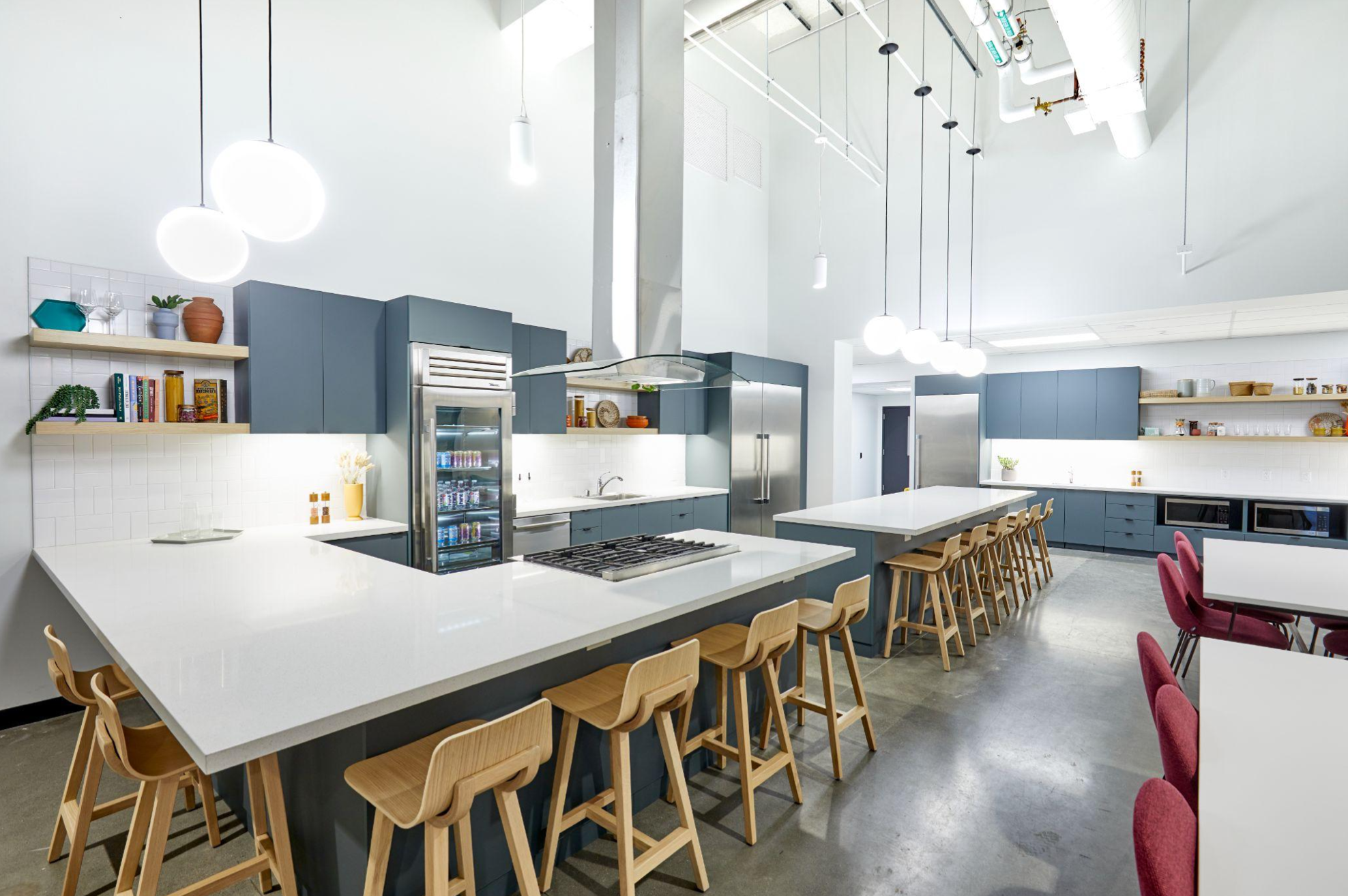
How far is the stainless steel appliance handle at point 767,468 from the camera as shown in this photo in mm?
7211

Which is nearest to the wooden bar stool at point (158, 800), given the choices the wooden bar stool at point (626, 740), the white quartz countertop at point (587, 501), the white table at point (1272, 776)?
the wooden bar stool at point (626, 740)

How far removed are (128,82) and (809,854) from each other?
5134 mm

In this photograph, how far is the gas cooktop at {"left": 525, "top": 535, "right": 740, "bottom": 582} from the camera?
256 centimetres

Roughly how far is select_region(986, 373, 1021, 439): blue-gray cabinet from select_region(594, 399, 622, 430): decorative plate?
5.54 meters

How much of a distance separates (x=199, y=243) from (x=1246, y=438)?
9613mm

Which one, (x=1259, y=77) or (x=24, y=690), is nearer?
(x=24, y=690)

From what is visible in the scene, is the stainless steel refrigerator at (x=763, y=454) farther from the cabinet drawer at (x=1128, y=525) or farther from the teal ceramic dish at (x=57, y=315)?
the teal ceramic dish at (x=57, y=315)

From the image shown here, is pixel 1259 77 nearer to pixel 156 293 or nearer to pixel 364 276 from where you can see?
pixel 364 276

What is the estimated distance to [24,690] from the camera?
3408mm

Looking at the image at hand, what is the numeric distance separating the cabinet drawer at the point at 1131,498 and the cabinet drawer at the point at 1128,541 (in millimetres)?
350

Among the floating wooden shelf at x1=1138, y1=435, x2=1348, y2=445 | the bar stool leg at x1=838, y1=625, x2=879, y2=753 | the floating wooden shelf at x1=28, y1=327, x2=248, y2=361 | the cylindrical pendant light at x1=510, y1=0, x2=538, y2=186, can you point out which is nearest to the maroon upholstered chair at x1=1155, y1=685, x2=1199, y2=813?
the bar stool leg at x1=838, y1=625, x2=879, y2=753

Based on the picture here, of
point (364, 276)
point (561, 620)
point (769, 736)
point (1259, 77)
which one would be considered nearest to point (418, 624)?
point (561, 620)

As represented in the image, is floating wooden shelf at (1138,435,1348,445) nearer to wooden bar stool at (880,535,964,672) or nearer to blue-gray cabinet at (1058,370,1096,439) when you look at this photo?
blue-gray cabinet at (1058,370,1096,439)

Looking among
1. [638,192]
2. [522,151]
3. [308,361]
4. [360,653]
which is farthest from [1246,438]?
[308,361]
